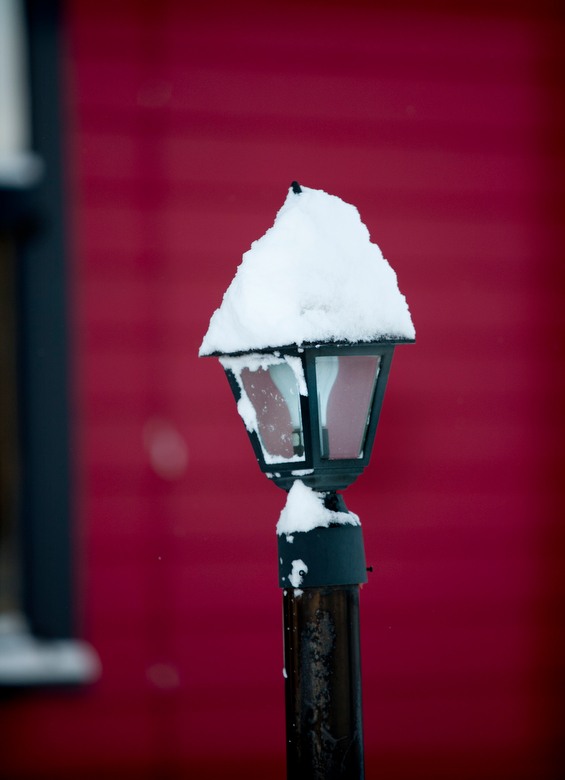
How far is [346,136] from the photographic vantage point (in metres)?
2.97

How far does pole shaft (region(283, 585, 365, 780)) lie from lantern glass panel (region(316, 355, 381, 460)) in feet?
0.79

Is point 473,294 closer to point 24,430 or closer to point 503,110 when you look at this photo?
point 503,110

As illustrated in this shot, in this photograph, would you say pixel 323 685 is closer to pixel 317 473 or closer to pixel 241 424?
pixel 317 473

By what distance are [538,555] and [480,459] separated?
47cm

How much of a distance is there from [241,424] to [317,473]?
1.65 m

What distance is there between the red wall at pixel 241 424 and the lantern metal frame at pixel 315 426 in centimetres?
161

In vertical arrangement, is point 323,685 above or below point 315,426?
below

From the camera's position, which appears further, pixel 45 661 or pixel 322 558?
pixel 45 661

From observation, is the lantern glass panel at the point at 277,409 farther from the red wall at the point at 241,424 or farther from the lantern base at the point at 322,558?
the red wall at the point at 241,424

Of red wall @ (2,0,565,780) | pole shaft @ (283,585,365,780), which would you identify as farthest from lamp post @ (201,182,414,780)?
red wall @ (2,0,565,780)

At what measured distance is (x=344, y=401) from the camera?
47.2 inches

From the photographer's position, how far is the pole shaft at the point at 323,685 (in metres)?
1.17

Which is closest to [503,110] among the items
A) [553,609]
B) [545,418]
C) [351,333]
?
[545,418]

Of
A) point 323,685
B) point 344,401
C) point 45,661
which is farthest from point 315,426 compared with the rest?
point 45,661
